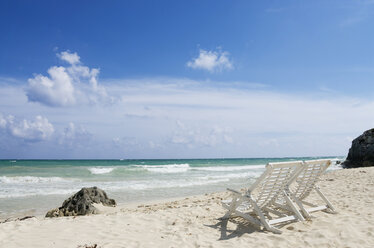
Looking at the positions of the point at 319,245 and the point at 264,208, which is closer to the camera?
the point at 319,245

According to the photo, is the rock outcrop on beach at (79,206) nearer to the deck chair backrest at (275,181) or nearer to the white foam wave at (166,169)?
the deck chair backrest at (275,181)

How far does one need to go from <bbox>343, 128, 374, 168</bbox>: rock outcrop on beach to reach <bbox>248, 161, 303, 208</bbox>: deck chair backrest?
2803 centimetres

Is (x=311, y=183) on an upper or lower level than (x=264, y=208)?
upper

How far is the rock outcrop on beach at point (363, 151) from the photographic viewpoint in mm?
29078

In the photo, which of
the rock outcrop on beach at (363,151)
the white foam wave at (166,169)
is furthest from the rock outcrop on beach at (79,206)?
the rock outcrop on beach at (363,151)

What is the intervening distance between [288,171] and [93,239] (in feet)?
11.8

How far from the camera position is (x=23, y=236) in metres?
5.07

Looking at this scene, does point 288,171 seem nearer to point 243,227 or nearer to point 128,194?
point 243,227

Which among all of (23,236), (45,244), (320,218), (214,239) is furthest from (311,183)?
(23,236)

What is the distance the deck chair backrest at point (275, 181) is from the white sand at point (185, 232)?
1.85 ft

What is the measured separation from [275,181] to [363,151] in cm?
3040

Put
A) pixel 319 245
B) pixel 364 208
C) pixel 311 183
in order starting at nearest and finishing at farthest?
pixel 319 245
pixel 311 183
pixel 364 208

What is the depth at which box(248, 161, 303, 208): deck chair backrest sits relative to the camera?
4.93m

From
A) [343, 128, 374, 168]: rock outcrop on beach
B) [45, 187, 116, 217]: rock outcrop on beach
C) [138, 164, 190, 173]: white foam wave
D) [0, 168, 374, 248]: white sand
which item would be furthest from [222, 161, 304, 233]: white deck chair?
[343, 128, 374, 168]: rock outcrop on beach
